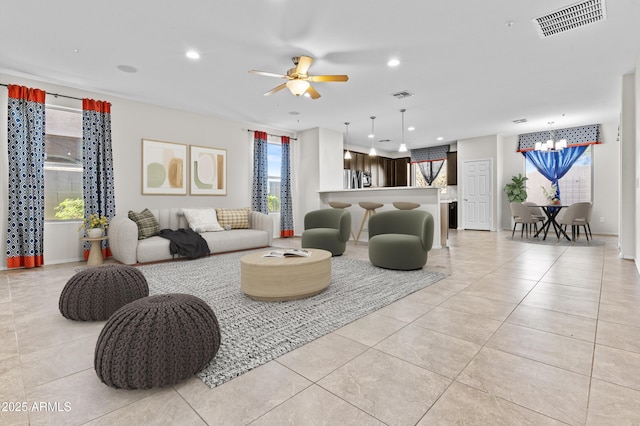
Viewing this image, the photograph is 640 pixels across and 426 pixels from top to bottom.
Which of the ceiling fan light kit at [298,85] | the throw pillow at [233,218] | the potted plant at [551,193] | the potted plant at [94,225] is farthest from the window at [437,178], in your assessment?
the potted plant at [94,225]

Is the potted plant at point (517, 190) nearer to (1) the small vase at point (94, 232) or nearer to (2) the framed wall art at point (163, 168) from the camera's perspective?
(2) the framed wall art at point (163, 168)

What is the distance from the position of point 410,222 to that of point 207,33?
3424mm

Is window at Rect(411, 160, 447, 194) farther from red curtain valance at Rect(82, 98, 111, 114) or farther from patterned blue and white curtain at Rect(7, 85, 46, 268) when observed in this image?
patterned blue and white curtain at Rect(7, 85, 46, 268)

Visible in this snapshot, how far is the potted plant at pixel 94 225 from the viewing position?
4.62 m

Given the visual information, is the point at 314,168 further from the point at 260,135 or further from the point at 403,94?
the point at 403,94

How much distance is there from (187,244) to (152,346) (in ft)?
12.0

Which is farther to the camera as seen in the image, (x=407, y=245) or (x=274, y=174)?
(x=274, y=174)

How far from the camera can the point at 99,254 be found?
470cm

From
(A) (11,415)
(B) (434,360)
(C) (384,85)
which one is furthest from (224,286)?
(C) (384,85)

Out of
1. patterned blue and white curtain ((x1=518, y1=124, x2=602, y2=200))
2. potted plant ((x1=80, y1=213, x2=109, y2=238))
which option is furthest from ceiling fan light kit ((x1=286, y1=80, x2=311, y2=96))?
patterned blue and white curtain ((x1=518, y1=124, x2=602, y2=200))

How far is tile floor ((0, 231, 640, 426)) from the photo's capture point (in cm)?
133

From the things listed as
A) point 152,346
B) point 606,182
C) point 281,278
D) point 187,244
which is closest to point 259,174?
point 187,244

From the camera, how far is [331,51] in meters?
3.86

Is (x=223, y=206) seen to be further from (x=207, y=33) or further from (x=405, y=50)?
(x=405, y=50)
